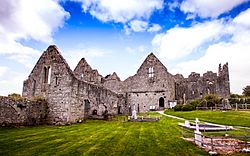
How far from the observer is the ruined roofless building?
2358 cm

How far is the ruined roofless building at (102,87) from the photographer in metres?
23.6

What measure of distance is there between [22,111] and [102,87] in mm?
15093

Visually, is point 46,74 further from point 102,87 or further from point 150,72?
point 150,72

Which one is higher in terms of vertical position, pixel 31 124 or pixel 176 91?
pixel 176 91

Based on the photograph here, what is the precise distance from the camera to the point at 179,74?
6462 cm

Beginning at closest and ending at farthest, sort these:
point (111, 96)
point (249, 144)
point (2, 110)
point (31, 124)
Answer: point (249, 144) → point (2, 110) → point (31, 124) → point (111, 96)

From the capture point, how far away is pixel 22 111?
19.9 m

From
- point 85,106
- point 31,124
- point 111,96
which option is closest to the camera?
point 31,124

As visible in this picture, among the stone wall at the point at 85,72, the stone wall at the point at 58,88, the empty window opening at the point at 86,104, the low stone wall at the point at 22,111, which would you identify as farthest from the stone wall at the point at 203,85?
the low stone wall at the point at 22,111

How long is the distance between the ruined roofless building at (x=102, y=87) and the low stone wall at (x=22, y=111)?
1.03 m

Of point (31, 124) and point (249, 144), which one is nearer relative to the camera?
point (249, 144)

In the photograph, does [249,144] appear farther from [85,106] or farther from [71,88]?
[85,106]

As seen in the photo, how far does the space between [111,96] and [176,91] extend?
25846 millimetres

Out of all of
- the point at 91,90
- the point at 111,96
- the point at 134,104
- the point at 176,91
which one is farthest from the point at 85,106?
the point at 176,91
